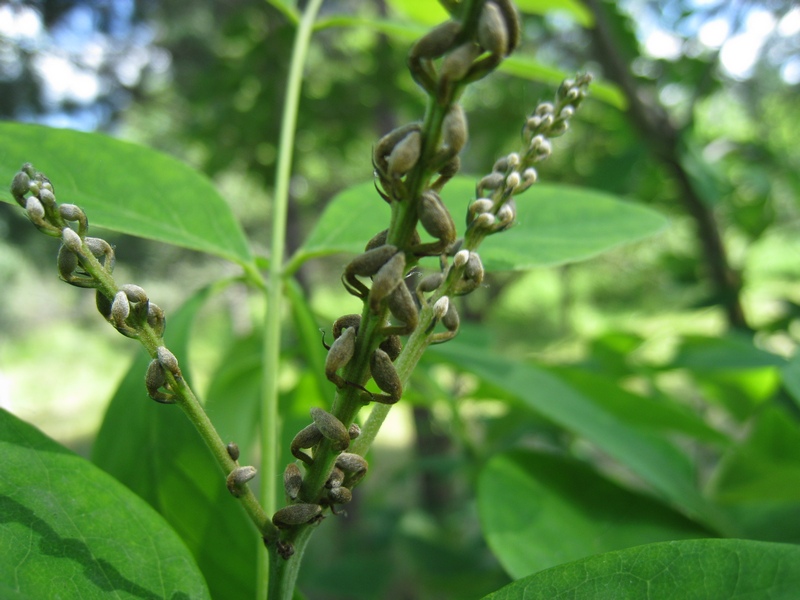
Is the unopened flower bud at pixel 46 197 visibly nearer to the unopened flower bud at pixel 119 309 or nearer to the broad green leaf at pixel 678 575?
the unopened flower bud at pixel 119 309

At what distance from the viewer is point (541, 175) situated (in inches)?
117

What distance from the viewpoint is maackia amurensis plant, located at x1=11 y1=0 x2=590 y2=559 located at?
0.33 metres

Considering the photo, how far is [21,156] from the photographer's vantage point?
653 millimetres

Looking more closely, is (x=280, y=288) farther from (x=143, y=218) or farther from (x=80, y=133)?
(x=80, y=133)

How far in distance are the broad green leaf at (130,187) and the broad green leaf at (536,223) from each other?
0.11 meters

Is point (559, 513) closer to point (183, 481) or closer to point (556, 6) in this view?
point (183, 481)

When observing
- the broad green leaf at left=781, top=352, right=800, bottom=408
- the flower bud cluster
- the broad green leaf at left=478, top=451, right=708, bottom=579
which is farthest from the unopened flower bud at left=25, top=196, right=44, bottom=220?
the broad green leaf at left=781, top=352, right=800, bottom=408

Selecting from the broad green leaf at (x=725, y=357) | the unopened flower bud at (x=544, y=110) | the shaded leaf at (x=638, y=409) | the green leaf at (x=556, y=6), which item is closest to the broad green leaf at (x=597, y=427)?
the shaded leaf at (x=638, y=409)

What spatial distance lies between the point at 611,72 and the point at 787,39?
230 centimetres

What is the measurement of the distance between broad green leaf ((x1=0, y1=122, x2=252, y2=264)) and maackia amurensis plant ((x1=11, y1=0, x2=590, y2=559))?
273mm

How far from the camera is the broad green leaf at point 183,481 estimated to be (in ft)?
2.07

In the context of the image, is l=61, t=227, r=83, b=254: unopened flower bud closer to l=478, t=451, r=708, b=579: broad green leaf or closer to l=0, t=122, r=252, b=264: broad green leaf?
l=0, t=122, r=252, b=264: broad green leaf

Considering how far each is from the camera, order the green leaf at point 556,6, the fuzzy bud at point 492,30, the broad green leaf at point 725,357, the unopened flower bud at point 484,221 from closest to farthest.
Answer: the fuzzy bud at point 492,30
the unopened flower bud at point 484,221
the broad green leaf at point 725,357
the green leaf at point 556,6

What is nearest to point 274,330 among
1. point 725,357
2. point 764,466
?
point 764,466
